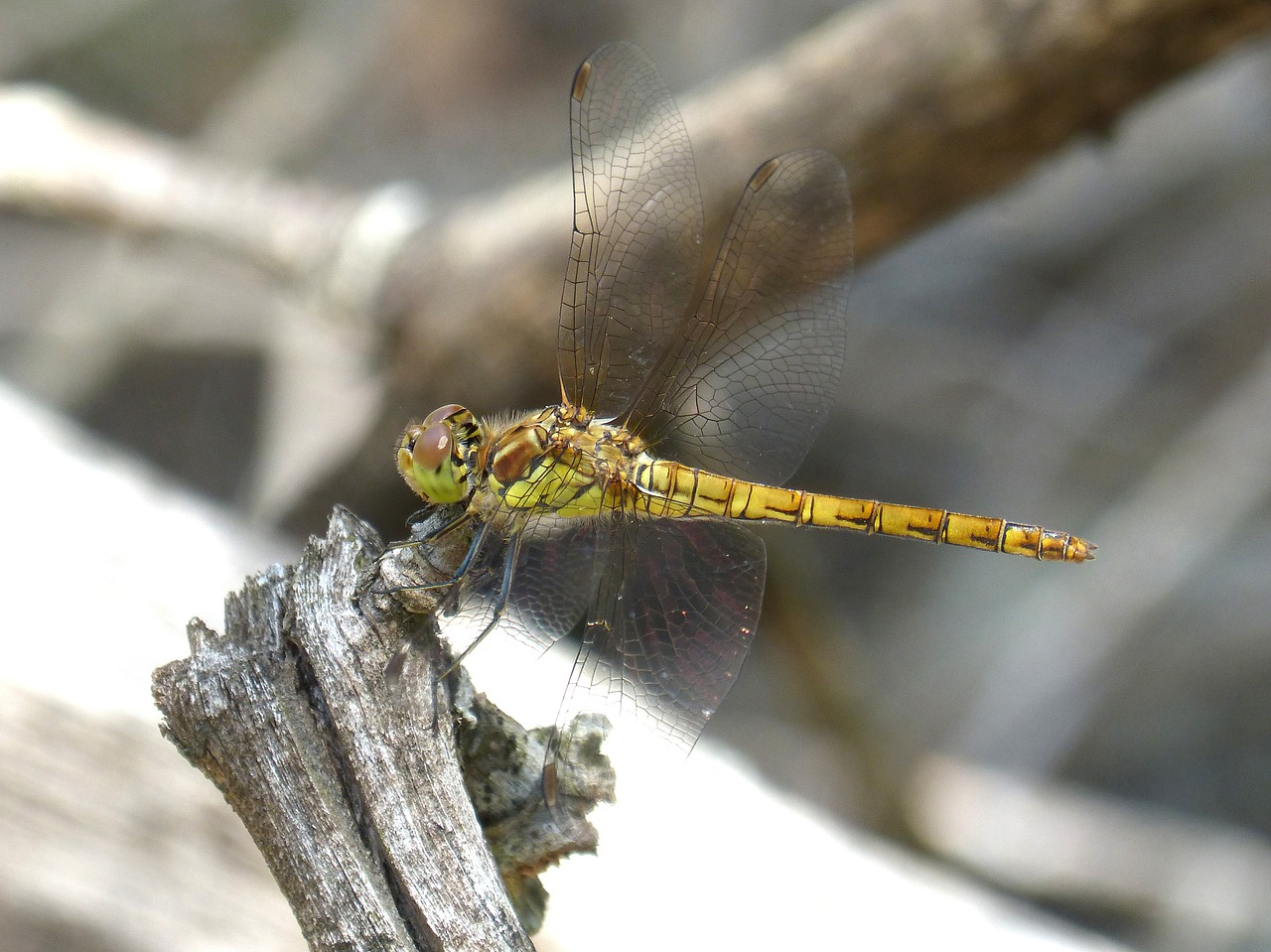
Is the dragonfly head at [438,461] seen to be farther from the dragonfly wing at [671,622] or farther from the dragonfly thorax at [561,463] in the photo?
the dragonfly wing at [671,622]

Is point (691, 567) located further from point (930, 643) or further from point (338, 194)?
point (930, 643)

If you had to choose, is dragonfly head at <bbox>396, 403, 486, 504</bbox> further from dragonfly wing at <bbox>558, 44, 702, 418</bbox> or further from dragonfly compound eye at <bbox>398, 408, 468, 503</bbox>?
dragonfly wing at <bbox>558, 44, 702, 418</bbox>

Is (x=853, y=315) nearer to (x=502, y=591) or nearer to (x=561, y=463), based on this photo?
(x=561, y=463)

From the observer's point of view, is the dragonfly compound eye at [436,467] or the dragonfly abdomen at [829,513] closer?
the dragonfly compound eye at [436,467]

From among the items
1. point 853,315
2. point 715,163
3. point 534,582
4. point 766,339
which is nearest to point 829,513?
point 766,339

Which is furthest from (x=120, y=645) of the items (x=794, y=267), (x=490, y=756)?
(x=794, y=267)

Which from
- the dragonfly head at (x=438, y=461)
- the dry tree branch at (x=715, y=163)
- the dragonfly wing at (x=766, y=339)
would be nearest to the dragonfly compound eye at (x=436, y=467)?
the dragonfly head at (x=438, y=461)

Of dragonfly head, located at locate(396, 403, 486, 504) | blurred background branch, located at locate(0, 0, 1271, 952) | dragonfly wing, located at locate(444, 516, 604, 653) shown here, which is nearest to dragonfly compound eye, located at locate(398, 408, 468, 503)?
dragonfly head, located at locate(396, 403, 486, 504)
